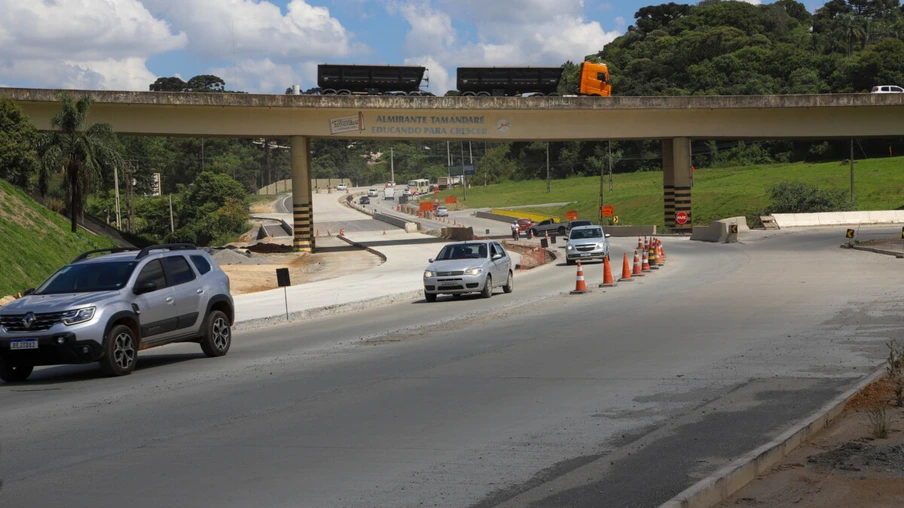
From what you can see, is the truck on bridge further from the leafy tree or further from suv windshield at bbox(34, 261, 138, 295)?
suv windshield at bbox(34, 261, 138, 295)

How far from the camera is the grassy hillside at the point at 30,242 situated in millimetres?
34094

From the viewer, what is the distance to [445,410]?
1026 centimetres

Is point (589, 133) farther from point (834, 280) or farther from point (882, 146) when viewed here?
point (882, 146)

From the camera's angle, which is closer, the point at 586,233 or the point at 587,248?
the point at 587,248

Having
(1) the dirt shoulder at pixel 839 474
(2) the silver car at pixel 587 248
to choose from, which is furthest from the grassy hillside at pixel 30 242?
(1) the dirt shoulder at pixel 839 474

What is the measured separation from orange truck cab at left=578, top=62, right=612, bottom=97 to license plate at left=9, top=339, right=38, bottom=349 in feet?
192

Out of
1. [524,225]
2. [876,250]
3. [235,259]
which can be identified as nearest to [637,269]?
[876,250]

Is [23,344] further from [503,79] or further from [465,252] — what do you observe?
[503,79]

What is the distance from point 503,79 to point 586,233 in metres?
26.8

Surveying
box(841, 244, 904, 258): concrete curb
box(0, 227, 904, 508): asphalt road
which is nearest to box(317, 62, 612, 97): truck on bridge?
box(841, 244, 904, 258): concrete curb

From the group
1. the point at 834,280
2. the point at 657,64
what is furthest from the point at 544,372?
the point at 657,64

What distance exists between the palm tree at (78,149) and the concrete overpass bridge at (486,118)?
8.77 feet

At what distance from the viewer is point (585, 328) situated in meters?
18.2

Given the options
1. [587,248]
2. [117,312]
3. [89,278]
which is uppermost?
[89,278]
